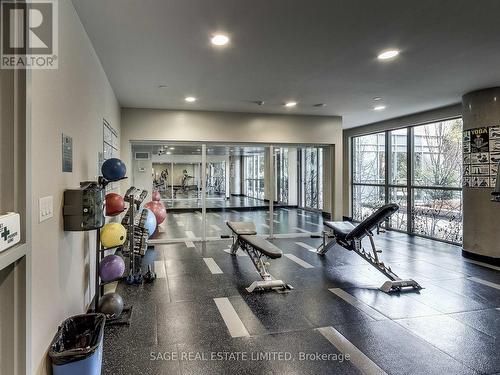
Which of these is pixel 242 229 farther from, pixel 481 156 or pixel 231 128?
pixel 481 156

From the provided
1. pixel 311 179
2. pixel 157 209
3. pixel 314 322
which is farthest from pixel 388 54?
pixel 311 179

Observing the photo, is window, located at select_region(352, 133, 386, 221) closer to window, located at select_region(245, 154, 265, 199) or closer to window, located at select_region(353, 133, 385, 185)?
window, located at select_region(353, 133, 385, 185)

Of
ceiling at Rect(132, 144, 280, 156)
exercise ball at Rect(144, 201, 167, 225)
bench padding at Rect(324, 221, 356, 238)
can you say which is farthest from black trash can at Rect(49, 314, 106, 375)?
ceiling at Rect(132, 144, 280, 156)

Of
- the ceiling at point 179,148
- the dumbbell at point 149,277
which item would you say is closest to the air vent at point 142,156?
the ceiling at point 179,148

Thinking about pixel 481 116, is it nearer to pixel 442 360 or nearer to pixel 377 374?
pixel 442 360

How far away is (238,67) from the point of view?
4043 mm

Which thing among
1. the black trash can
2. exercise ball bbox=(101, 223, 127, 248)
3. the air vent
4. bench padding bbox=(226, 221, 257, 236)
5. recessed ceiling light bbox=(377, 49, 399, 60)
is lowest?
the black trash can

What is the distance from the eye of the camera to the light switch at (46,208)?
188cm

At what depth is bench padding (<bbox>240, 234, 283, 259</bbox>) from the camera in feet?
12.7

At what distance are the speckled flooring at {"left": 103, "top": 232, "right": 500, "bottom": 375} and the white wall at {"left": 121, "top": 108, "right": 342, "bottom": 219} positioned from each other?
2.61 m

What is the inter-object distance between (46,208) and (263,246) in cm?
262

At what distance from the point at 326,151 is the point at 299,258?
10.5 feet

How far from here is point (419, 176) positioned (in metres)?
7.07

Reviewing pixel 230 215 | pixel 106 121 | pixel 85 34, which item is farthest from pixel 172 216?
pixel 85 34
